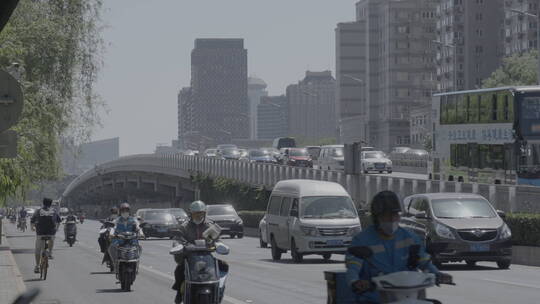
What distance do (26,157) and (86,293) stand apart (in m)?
6.39

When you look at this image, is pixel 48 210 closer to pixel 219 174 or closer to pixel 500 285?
pixel 500 285

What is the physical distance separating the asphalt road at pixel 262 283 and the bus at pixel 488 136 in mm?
11520

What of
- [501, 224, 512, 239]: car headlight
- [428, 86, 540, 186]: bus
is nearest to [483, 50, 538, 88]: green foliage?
[428, 86, 540, 186]: bus

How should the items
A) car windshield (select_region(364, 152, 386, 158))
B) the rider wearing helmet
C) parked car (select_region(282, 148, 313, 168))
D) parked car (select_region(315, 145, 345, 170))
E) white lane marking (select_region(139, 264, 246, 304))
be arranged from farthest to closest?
1. parked car (select_region(282, 148, 313, 168))
2. car windshield (select_region(364, 152, 386, 158))
3. parked car (select_region(315, 145, 345, 170))
4. white lane marking (select_region(139, 264, 246, 304))
5. the rider wearing helmet

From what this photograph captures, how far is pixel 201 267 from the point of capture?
14188 millimetres

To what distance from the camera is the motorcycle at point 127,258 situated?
74.7 ft

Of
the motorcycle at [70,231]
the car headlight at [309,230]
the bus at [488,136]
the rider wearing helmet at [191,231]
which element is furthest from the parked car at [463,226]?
the motorcycle at [70,231]

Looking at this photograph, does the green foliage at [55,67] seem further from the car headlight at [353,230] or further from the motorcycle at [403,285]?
the motorcycle at [403,285]

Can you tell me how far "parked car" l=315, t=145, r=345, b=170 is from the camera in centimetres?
7725

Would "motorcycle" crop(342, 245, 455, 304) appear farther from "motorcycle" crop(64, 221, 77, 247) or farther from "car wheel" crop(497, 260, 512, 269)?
"motorcycle" crop(64, 221, 77, 247)

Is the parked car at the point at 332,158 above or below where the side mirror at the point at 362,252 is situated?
above

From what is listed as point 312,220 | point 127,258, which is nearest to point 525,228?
point 312,220

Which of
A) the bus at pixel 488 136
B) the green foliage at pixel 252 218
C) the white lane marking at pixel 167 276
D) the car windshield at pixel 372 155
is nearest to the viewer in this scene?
the white lane marking at pixel 167 276

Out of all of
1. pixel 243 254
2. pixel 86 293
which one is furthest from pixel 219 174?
pixel 86 293
